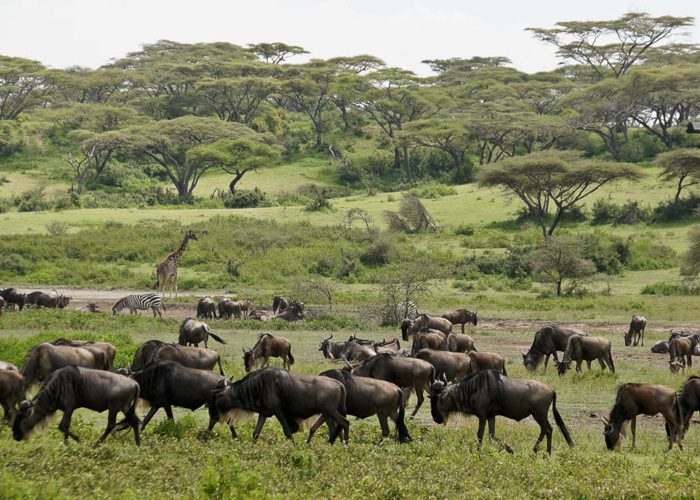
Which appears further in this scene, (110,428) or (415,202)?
(415,202)

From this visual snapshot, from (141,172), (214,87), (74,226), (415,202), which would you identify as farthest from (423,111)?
(74,226)

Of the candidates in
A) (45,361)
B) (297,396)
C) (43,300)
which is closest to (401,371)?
(297,396)

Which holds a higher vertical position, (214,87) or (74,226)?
(214,87)

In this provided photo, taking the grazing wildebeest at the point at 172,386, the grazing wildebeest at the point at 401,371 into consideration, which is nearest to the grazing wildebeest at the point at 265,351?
the grazing wildebeest at the point at 401,371

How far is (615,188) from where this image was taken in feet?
174

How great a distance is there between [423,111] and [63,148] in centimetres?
2584

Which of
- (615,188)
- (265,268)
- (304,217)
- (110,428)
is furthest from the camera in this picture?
(615,188)

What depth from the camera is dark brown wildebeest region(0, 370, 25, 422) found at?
40.1ft

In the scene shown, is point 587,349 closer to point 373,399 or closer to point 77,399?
point 373,399

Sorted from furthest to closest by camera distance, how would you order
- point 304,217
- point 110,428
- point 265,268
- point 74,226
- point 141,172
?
point 141,172
point 304,217
point 74,226
point 265,268
point 110,428

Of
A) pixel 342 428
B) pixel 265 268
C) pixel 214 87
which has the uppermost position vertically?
pixel 214 87

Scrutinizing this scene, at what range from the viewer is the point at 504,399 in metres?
12.4

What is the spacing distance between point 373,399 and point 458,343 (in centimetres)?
730

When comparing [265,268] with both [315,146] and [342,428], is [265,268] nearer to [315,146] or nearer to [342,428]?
[342,428]
